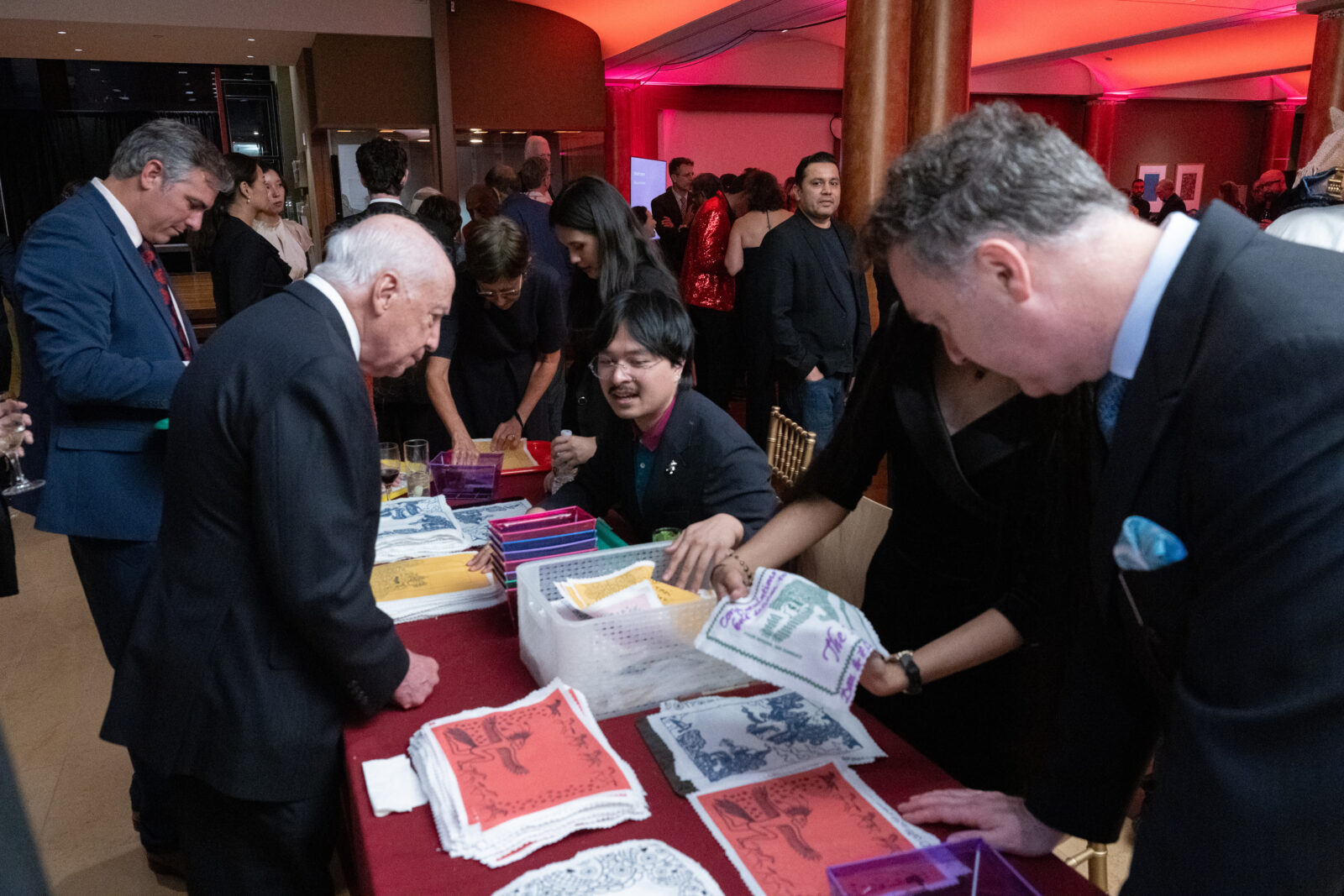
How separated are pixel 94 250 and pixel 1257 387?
225 centimetres

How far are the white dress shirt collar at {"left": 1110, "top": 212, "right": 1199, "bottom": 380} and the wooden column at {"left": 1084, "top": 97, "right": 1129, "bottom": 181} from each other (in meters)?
15.5

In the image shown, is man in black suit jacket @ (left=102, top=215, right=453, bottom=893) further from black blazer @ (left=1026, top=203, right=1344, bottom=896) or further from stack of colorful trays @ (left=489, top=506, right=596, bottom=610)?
black blazer @ (left=1026, top=203, right=1344, bottom=896)

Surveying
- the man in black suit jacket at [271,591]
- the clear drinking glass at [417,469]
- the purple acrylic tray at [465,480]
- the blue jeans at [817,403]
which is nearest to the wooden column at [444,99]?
the blue jeans at [817,403]

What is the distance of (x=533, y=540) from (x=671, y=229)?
5.82m

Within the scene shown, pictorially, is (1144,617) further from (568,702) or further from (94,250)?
(94,250)

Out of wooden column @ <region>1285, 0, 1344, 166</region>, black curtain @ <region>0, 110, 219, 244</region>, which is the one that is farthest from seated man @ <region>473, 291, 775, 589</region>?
black curtain @ <region>0, 110, 219, 244</region>

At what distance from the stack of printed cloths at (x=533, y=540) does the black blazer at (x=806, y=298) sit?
2.67 meters

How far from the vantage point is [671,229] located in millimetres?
7215

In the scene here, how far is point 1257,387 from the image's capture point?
2.18 feet

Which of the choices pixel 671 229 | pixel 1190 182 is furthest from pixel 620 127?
pixel 1190 182

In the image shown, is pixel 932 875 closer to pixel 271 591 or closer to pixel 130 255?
pixel 271 591

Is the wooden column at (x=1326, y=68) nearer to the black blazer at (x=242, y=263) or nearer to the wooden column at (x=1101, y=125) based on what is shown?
the wooden column at (x=1101, y=125)

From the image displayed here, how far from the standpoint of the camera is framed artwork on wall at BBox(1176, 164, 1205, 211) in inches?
611

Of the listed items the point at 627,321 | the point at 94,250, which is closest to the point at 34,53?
the point at 94,250
